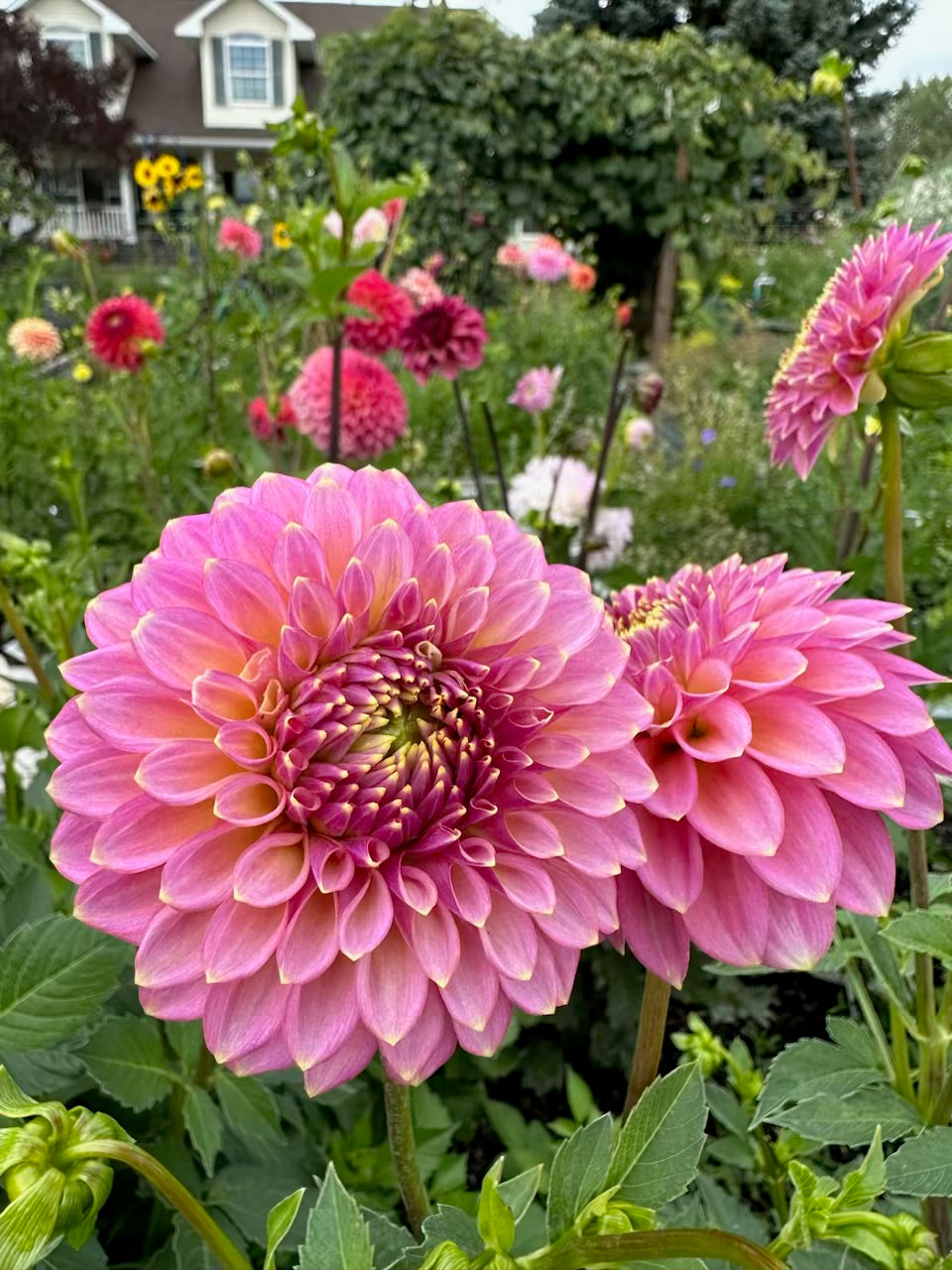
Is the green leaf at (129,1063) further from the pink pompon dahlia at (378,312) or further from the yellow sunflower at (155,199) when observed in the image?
the yellow sunflower at (155,199)

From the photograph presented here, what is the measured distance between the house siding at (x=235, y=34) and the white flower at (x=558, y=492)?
1434cm

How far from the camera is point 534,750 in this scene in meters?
0.39

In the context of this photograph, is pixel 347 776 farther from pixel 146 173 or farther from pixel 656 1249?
pixel 146 173

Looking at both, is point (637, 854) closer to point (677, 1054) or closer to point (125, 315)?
point (677, 1054)

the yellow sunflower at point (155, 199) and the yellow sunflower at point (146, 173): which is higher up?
the yellow sunflower at point (146, 173)

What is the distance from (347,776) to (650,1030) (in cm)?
20

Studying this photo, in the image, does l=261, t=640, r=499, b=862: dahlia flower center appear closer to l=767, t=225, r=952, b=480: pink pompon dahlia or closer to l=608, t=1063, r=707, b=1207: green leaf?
l=608, t=1063, r=707, b=1207: green leaf

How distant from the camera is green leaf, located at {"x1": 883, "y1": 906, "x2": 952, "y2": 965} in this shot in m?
0.42

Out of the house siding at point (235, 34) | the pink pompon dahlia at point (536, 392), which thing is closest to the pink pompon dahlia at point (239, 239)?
the pink pompon dahlia at point (536, 392)

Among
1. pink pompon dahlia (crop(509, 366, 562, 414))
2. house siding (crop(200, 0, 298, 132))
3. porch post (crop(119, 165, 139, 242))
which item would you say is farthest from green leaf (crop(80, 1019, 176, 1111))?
house siding (crop(200, 0, 298, 132))

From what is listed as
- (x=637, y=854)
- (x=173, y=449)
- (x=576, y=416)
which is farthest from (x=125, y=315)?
(x=576, y=416)

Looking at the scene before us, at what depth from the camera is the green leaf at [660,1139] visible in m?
0.37

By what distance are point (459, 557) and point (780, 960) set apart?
217mm

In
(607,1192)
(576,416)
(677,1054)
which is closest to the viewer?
(607,1192)
